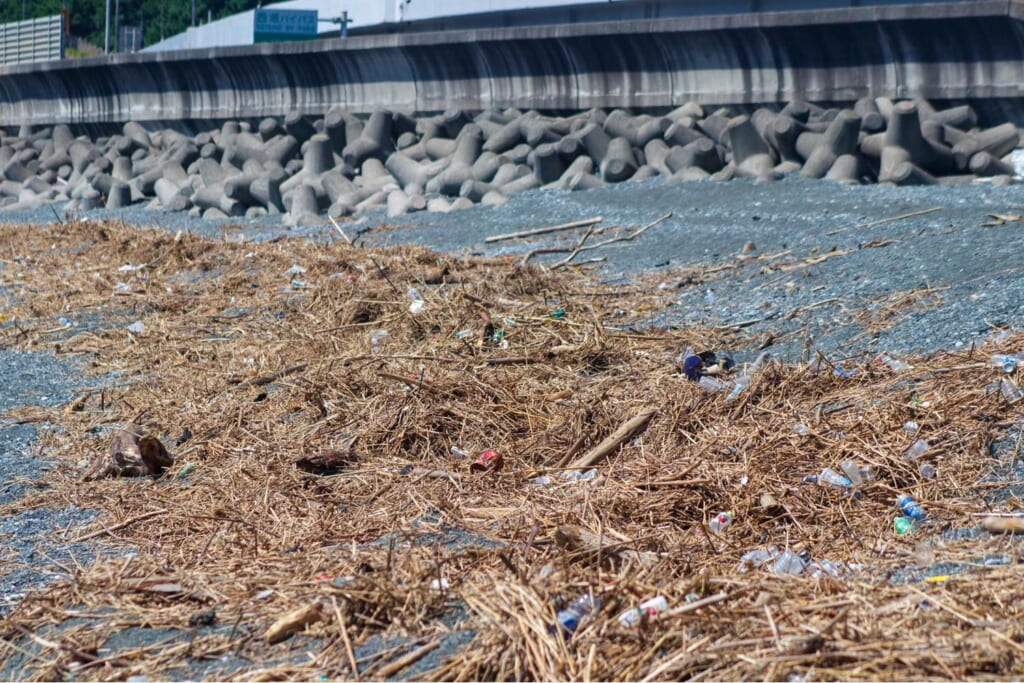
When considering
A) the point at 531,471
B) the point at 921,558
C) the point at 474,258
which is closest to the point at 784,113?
the point at 474,258

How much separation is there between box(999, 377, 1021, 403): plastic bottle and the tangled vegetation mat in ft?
0.18

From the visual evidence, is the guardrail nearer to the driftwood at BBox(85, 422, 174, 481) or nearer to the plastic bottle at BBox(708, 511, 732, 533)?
the driftwood at BBox(85, 422, 174, 481)

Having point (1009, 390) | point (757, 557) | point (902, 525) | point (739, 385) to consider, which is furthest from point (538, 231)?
point (757, 557)

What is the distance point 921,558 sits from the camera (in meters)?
3.26

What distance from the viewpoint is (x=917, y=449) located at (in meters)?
4.07

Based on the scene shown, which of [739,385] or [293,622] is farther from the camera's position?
[739,385]

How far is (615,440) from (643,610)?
5.50ft

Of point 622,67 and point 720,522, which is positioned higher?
point 622,67

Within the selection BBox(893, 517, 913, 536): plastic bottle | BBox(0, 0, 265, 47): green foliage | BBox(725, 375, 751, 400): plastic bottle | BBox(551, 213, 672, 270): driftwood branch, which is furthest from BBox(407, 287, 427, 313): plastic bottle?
BBox(0, 0, 265, 47): green foliage

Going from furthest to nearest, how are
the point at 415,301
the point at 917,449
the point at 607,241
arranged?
the point at 607,241, the point at 415,301, the point at 917,449

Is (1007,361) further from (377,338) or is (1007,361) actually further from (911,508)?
(377,338)

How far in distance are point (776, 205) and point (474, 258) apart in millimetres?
2391

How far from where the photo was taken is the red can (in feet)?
14.7

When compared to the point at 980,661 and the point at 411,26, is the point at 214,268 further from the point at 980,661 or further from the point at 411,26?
the point at 411,26
